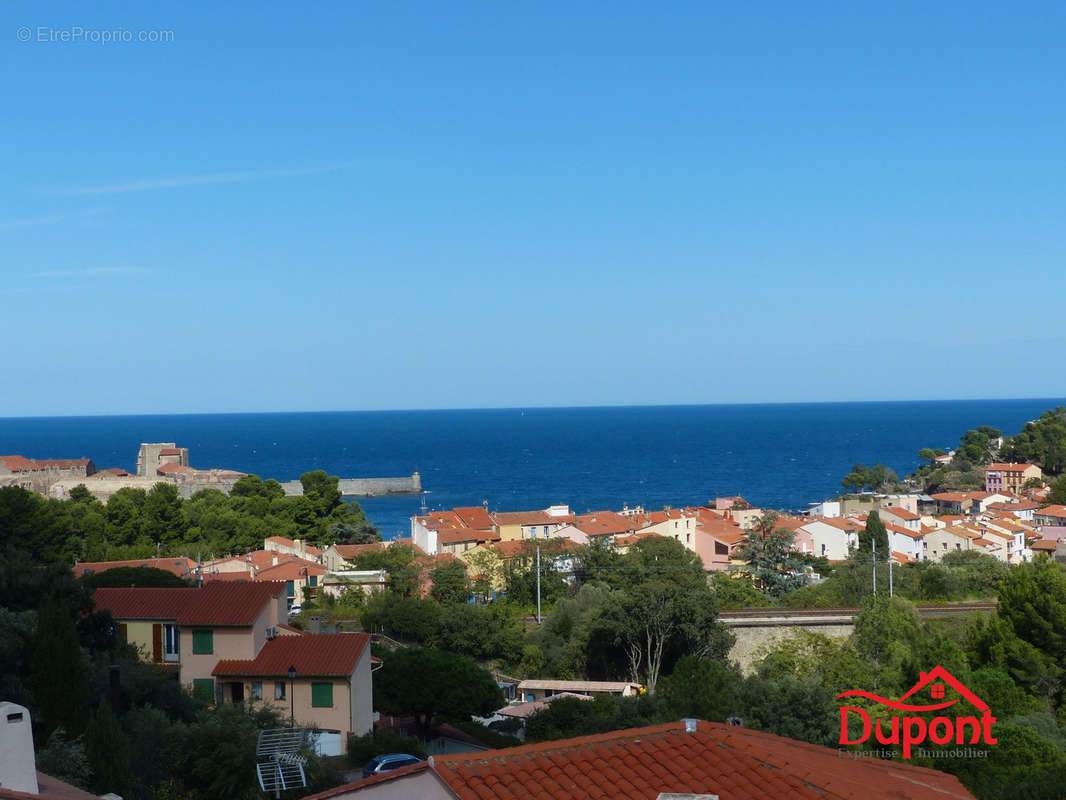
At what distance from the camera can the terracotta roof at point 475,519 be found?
193 feet

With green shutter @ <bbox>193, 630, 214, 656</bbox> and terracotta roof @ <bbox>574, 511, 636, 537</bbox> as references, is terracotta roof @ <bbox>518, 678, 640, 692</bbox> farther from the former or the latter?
terracotta roof @ <bbox>574, 511, 636, 537</bbox>

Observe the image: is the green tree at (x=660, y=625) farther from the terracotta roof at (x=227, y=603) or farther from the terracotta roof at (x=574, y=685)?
the terracotta roof at (x=227, y=603)

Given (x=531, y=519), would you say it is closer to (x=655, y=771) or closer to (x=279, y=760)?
(x=279, y=760)

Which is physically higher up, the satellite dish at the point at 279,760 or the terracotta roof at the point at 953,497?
the satellite dish at the point at 279,760

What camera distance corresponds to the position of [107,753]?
36.9ft

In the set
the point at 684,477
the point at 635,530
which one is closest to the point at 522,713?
Answer: the point at 635,530

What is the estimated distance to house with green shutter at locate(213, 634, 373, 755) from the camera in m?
19.2

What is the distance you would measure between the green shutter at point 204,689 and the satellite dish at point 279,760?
22.0 ft

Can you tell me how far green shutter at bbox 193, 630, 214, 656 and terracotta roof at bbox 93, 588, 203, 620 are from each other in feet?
2.93

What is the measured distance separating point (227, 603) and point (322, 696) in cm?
298

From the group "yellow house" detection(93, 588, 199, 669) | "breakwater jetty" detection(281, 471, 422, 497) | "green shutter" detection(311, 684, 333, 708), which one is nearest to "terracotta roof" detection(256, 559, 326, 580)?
"yellow house" detection(93, 588, 199, 669)

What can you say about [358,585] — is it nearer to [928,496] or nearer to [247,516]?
[247,516]

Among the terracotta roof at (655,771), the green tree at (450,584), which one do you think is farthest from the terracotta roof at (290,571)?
the terracotta roof at (655,771)

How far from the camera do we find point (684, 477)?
117125 millimetres
